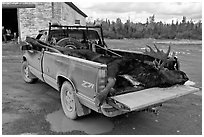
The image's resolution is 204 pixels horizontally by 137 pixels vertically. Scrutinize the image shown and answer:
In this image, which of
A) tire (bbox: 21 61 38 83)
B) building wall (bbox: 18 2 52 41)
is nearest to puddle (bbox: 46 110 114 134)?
tire (bbox: 21 61 38 83)

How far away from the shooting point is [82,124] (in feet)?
12.1

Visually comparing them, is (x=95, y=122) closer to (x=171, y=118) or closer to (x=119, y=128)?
(x=119, y=128)

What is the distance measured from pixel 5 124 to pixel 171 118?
3035mm

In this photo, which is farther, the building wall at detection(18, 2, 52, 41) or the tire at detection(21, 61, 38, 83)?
the building wall at detection(18, 2, 52, 41)

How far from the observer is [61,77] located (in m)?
4.08

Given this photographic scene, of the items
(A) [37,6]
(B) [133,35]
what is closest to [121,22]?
(B) [133,35]

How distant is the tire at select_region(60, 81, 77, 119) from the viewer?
3723 mm

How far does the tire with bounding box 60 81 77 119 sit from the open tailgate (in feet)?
3.03

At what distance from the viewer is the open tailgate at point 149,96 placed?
3000mm

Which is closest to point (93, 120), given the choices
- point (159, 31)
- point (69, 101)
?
point (69, 101)

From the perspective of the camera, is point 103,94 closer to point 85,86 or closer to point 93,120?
point 85,86

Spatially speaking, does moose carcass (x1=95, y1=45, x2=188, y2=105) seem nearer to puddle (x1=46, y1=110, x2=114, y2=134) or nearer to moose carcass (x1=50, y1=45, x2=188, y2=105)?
moose carcass (x1=50, y1=45, x2=188, y2=105)

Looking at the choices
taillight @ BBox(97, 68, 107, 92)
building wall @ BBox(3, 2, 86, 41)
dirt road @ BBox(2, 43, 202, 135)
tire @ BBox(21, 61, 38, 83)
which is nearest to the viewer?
taillight @ BBox(97, 68, 107, 92)

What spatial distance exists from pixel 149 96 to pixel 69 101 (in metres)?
1.49
